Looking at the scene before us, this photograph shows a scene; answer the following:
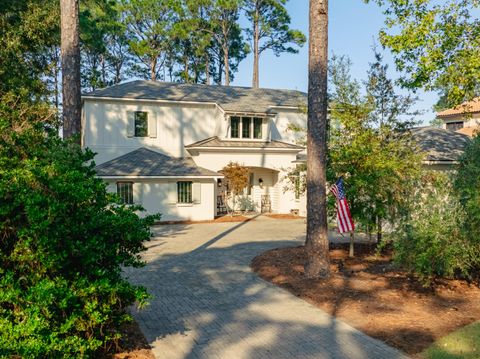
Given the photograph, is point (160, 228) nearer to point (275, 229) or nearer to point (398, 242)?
point (275, 229)

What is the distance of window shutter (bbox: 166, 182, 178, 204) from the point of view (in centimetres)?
2273

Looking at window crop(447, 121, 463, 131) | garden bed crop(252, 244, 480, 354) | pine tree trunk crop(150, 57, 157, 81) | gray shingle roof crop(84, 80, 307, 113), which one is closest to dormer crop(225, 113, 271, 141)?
gray shingle roof crop(84, 80, 307, 113)

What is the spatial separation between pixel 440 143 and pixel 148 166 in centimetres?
1609

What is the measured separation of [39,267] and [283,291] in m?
5.72

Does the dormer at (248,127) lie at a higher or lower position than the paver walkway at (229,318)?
higher

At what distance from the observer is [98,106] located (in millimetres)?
23422

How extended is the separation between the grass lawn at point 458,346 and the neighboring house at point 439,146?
12.4m

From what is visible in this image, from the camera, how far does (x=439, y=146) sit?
70.5ft

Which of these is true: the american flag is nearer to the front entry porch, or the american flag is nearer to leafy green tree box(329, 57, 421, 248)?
leafy green tree box(329, 57, 421, 248)

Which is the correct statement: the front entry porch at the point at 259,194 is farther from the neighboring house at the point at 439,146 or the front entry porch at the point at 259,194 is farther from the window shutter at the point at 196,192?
the neighboring house at the point at 439,146

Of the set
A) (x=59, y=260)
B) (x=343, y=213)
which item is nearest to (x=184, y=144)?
(x=343, y=213)

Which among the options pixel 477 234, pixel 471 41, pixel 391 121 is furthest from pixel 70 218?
pixel 471 41

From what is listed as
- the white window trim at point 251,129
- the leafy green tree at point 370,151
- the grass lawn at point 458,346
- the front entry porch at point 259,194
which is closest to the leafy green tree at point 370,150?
the leafy green tree at point 370,151

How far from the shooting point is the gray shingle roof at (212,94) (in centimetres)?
2466
